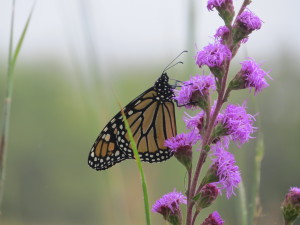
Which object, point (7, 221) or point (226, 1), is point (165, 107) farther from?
point (7, 221)

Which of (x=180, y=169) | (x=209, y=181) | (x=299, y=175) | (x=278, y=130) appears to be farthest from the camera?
(x=278, y=130)

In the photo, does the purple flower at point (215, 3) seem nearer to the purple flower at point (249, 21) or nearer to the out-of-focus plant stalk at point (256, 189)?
the purple flower at point (249, 21)

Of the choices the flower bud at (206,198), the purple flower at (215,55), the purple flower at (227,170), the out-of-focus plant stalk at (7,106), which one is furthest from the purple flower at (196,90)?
the out-of-focus plant stalk at (7,106)

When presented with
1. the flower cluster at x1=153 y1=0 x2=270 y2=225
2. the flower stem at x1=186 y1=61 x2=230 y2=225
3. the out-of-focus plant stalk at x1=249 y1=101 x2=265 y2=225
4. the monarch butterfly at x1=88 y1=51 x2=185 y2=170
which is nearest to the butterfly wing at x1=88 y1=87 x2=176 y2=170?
the monarch butterfly at x1=88 y1=51 x2=185 y2=170

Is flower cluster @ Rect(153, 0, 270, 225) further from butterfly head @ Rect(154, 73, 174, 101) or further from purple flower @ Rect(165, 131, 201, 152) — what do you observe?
butterfly head @ Rect(154, 73, 174, 101)

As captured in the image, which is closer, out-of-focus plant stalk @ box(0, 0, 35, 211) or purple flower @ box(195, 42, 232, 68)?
purple flower @ box(195, 42, 232, 68)

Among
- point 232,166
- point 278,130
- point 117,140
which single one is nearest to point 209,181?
point 232,166

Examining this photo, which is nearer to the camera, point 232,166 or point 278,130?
point 232,166
